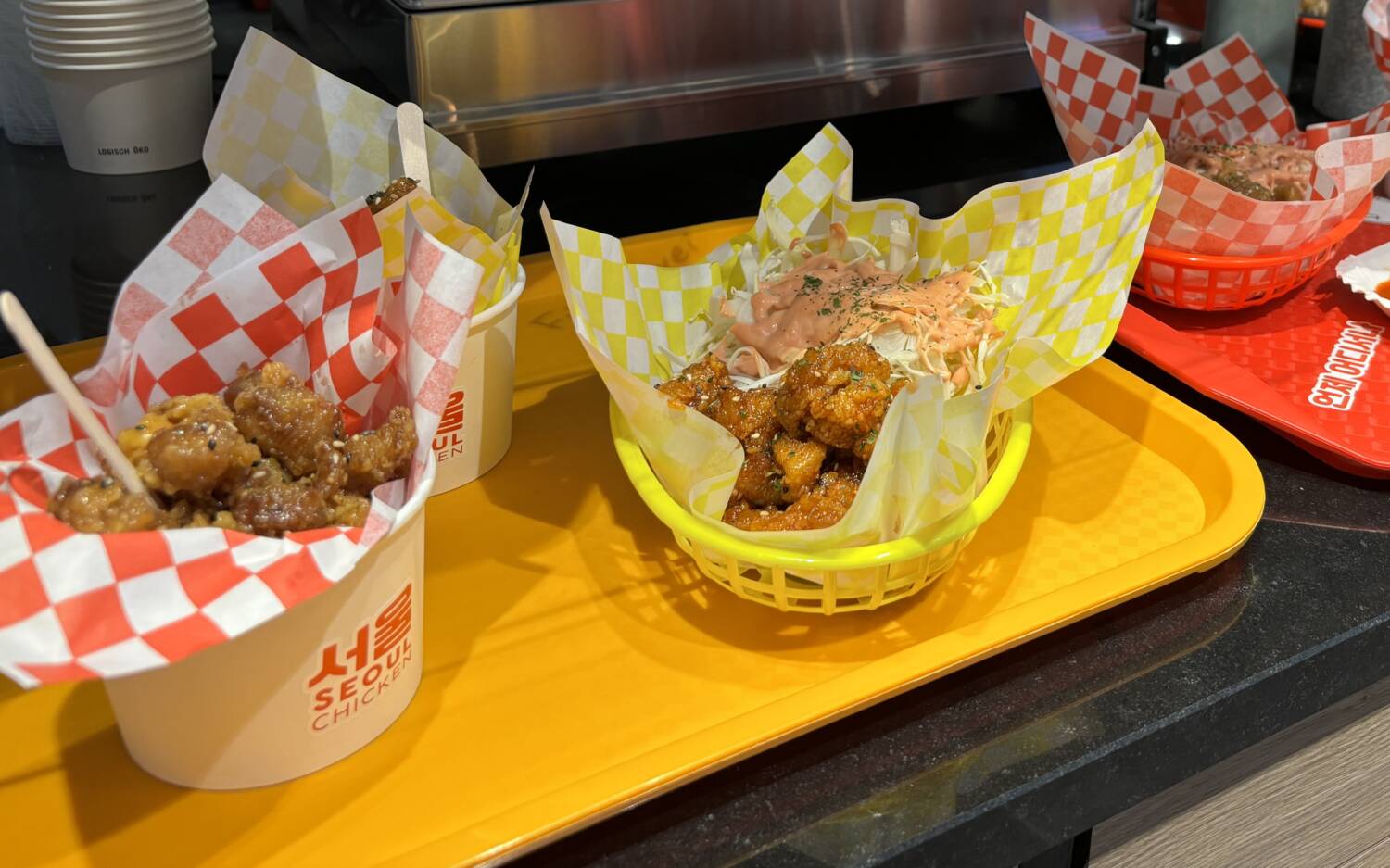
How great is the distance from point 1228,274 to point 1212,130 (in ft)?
1.46

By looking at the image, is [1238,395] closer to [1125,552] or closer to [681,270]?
[1125,552]

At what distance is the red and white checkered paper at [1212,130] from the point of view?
1.42m

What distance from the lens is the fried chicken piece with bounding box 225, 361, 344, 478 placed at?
0.91m

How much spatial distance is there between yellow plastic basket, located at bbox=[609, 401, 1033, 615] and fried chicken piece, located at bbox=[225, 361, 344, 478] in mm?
293

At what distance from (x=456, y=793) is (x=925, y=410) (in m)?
0.49

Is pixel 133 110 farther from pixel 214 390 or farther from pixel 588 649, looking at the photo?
pixel 588 649

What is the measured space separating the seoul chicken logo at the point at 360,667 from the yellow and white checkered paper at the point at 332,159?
0.39 meters

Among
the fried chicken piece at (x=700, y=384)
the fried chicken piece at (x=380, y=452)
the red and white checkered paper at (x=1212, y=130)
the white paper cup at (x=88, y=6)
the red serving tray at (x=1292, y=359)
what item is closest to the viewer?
the fried chicken piece at (x=380, y=452)

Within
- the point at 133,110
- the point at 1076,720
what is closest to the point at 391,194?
the point at 1076,720

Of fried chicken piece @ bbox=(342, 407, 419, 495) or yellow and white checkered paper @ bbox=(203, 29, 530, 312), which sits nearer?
fried chicken piece @ bbox=(342, 407, 419, 495)

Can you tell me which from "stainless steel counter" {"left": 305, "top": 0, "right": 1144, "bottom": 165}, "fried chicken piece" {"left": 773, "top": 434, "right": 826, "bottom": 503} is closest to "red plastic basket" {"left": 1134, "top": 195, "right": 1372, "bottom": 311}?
"stainless steel counter" {"left": 305, "top": 0, "right": 1144, "bottom": 165}

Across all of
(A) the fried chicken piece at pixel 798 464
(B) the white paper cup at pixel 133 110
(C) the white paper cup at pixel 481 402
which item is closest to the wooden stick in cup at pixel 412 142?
(C) the white paper cup at pixel 481 402

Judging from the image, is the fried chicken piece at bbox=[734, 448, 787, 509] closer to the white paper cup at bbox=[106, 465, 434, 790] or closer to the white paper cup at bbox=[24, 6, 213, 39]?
the white paper cup at bbox=[106, 465, 434, 790]

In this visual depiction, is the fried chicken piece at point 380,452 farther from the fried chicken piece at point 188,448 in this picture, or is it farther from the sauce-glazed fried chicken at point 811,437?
the sauce-glazed fried chicken at point 811,437
